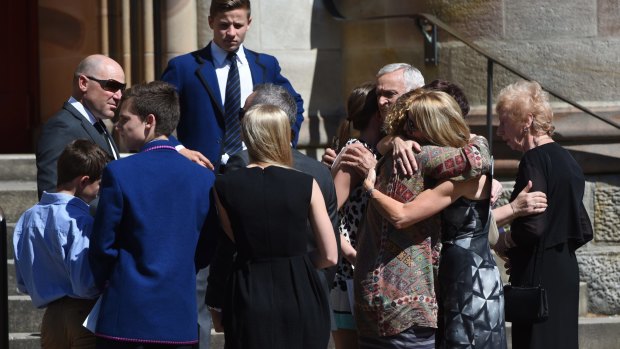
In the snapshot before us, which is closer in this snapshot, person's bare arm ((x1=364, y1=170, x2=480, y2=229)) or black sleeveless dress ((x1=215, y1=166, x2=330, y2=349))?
black sleeveless dress ((x1=215, y1=166, x2=330, y2=349))

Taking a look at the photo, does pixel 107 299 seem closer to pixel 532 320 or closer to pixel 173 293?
pixel 173 293

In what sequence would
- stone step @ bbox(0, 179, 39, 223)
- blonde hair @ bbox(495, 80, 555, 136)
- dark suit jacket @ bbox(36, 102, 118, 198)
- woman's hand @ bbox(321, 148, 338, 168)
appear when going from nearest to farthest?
dark suit jacket @ bbox(36, 102, 118, 198)
blonde hair @ bbox(495, 80, 555, 136)
woman's hand @ bbox(321, 148, 338, 168)
stone step @ bbox(0, 179, 39, 223)

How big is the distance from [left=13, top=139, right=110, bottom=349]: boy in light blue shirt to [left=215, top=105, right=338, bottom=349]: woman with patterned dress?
646 mm

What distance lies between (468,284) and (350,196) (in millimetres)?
902

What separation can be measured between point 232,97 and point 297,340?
203cm

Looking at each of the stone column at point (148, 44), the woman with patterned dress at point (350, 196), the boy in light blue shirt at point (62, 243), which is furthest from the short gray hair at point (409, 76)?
the stone column at point (148, 44)

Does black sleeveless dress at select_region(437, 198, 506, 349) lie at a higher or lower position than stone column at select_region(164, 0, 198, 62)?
lower

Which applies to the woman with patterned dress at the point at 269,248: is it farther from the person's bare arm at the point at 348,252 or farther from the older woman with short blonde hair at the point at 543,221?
the older woman with short blonde hair at the point at 543,221

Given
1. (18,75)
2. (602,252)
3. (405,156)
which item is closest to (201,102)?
(405,156)

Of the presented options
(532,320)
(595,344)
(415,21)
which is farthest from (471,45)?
(532,320)

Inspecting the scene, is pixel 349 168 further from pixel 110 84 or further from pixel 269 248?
pixel 110 84

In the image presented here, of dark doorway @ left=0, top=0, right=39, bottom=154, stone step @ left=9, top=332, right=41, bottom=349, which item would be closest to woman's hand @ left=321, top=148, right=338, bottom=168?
stone step @ left=9, top=332, right=41, bottom=349

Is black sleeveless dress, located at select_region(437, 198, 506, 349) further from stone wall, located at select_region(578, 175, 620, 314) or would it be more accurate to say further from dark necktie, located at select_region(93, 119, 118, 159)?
stone wall, located at select_region(578, 175, 620, 314)

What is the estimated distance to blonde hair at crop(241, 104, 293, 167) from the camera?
5180 millimetres
